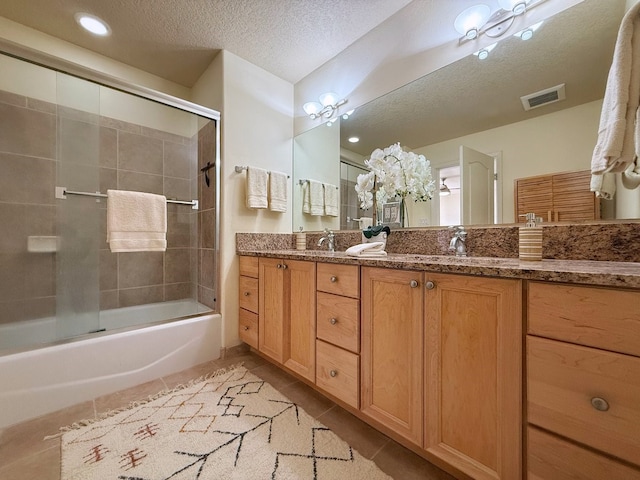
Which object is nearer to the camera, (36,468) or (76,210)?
(36,468)

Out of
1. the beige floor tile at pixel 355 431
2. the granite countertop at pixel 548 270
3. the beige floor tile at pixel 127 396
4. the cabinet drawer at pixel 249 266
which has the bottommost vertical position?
the beige floor tile at pixel 127 396

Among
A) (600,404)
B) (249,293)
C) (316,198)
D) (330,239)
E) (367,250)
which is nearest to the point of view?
(600,404)

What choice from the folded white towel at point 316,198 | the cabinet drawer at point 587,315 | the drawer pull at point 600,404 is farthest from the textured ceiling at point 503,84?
the drawer pull at point 600,404

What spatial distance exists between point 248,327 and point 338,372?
89 cm

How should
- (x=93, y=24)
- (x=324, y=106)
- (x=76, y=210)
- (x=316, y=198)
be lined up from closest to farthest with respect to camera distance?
(x=76, y=210) < (x=93, y=24) < (x=324, y=106) < (x=316, y=198)

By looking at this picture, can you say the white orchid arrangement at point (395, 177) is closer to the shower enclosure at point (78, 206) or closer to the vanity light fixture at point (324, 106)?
the vanity light fixture at point (324, 106)

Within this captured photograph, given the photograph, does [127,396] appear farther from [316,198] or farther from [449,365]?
[316,198]

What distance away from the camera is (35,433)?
115 cm

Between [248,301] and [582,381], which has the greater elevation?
[582,381]

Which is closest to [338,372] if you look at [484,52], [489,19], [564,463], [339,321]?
[339,321]

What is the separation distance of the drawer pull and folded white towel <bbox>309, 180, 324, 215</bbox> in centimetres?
A: 178

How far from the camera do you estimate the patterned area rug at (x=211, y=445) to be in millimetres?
946

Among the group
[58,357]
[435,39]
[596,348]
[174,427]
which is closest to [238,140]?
[435,39]

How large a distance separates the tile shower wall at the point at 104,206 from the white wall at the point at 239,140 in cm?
13
